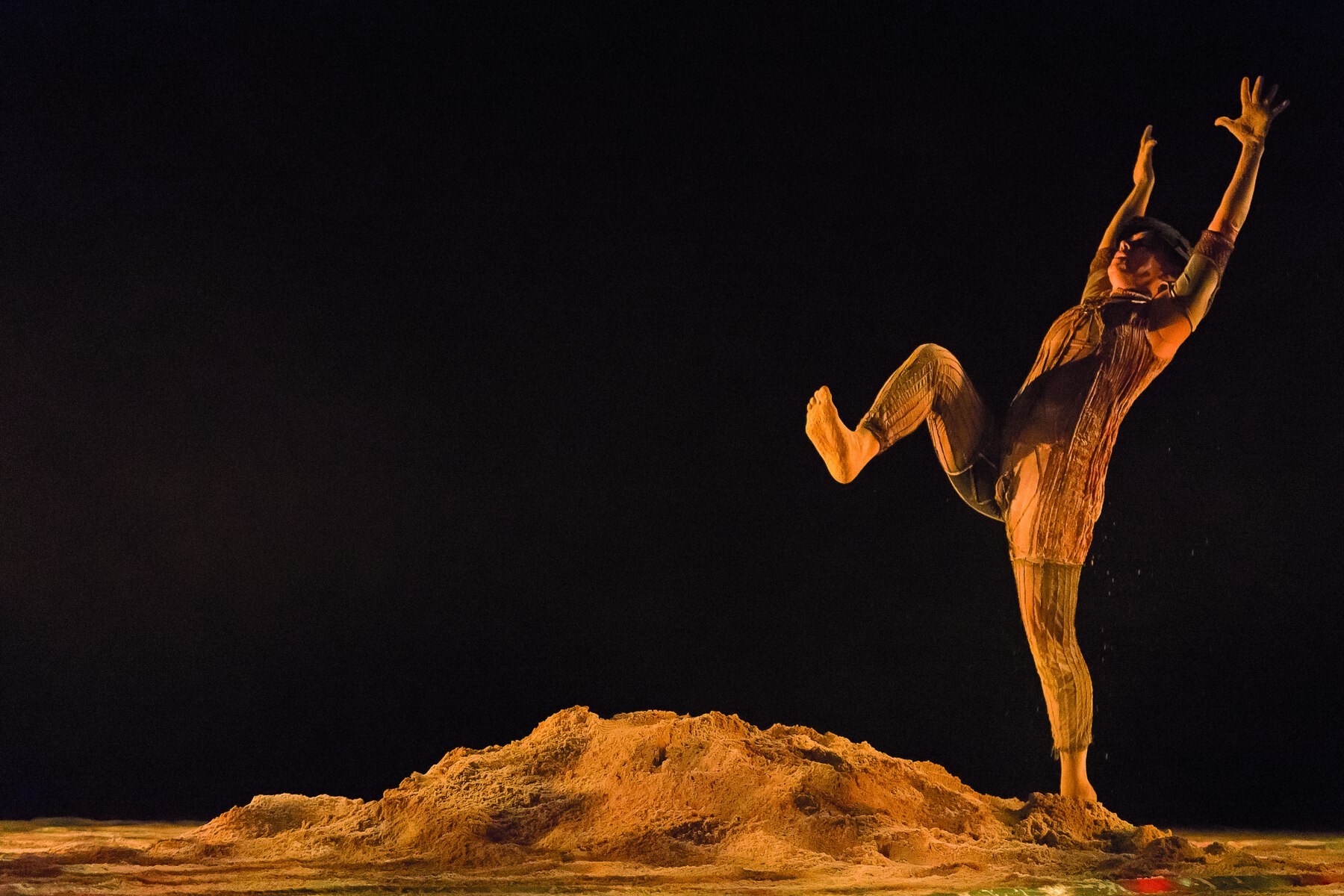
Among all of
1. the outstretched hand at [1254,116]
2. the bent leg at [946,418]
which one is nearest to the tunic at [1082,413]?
the bent leg at [946,418]

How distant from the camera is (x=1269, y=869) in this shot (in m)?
3.08

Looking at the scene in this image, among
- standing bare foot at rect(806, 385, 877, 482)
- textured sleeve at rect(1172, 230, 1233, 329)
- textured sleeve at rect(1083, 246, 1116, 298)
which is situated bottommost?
standing bare foot at rect(806, 385, 877, 482)

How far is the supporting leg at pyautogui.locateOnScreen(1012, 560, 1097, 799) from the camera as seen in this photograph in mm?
3461

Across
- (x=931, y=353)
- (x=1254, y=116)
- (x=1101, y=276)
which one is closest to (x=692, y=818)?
(x=931, y=353)

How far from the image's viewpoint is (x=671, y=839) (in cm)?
303

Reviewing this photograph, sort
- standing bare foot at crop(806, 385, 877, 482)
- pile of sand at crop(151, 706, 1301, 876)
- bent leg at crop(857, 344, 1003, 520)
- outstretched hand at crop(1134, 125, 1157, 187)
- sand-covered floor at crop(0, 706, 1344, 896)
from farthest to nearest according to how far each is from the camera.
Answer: outstretched hand at crop(1134, 125, 1157, 187)
bent leg at crop(857, 344, 1003, 520)
standing bare foot at crop(806, 385, 877, 482)
pile of sand at crop(151, 706, 1301, 876)
sand-covered floor at crop(0, 706, 1344, 896)

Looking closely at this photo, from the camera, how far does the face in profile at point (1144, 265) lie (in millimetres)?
3582

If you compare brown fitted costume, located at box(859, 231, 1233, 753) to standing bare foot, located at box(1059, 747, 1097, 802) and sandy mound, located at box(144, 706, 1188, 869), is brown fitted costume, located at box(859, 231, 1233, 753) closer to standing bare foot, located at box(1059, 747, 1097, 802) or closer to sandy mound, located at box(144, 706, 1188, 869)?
standing bare foot, located at box(1059, 747, 1097, 802)

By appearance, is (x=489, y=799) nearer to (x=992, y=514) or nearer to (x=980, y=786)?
(x=992, y=514)

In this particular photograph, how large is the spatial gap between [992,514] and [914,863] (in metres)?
1.16

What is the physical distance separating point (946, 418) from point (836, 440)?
0.40 meters

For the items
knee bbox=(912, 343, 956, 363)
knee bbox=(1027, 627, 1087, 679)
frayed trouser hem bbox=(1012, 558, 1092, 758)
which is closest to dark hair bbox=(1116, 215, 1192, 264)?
knee bbox=(912, 343, 956, 363)

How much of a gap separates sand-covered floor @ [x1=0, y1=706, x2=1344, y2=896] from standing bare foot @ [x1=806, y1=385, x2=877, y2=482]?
76cm

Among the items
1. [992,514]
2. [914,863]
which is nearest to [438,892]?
[914,863]
